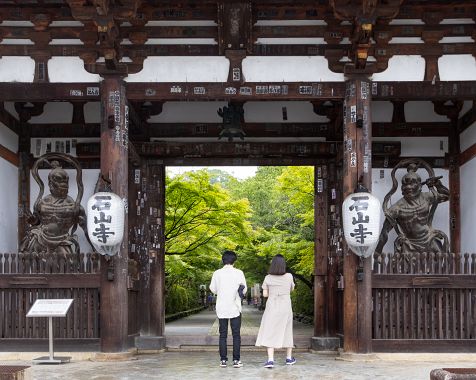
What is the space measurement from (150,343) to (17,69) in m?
5.36

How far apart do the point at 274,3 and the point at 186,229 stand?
12806mm

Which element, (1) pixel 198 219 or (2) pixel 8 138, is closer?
(2) pixel 8 138

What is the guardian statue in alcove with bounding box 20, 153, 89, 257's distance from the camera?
1348 centimetres

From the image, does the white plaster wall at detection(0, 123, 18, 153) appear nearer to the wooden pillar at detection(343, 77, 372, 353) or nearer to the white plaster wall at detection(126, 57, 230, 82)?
the white plaster wall at detection(126, 57, 230, 82)

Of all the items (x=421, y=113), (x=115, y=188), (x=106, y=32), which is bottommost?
(x=115, y=188)

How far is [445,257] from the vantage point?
12016 mm

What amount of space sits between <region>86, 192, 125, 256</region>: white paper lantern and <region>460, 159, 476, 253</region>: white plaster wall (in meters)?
6.64

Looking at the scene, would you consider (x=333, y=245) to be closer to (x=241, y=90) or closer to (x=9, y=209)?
(x=241, y=90)

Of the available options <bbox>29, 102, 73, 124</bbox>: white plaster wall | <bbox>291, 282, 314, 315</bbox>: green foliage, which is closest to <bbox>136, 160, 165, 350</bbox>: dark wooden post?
<bbox>29, 102, 73, 124</bbox>: white plaster wall

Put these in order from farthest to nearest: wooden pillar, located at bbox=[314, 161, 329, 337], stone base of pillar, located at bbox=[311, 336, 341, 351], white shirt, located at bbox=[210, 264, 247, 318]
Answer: wooden pillar, located at bbox=[314, 161, 329, 337]
stone base of pillar, located at bbox=[311, 336, 341, 351]
white shirt, located at bbox=[210, 264, 247, 318]

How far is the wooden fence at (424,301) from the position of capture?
1188 centimetres

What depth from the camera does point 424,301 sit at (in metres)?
12.0

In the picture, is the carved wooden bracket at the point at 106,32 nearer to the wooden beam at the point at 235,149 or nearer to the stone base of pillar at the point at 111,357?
the wooden beam at the point at 235,149

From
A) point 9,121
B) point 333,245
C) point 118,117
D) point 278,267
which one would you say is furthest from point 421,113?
point 9,121
